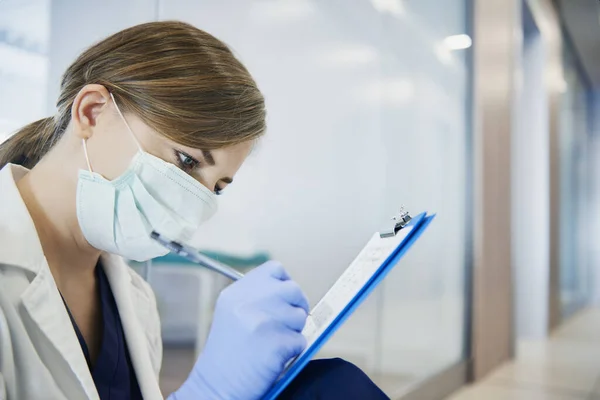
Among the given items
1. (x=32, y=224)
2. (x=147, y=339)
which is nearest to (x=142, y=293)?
(x=147, y=339)

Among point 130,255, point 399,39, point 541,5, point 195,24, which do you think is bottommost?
point 130,255

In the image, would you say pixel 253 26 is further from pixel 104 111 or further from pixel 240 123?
pixel 104 111

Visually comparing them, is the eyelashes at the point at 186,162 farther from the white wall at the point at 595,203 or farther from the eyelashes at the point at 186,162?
the white wall at the point at 595,203

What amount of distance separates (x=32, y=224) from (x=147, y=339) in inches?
14.4

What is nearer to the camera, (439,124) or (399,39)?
(399,39)

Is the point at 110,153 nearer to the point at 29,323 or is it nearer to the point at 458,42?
the point at 29,323

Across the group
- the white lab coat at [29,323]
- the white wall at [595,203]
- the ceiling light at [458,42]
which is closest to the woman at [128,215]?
the white lab coat at [29,323]

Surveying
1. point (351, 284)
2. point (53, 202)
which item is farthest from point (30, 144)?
point (351, 284)

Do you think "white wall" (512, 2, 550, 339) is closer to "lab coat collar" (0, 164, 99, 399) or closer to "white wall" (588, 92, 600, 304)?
"white wall" (588, 92, 600, 304)

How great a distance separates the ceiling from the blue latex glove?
2384 mm

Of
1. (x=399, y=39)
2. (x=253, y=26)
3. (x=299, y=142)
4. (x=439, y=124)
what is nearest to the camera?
(x=253, y=26)

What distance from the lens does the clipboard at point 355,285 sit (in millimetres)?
646

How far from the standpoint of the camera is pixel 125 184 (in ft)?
2.57

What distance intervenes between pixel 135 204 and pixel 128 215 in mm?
19
